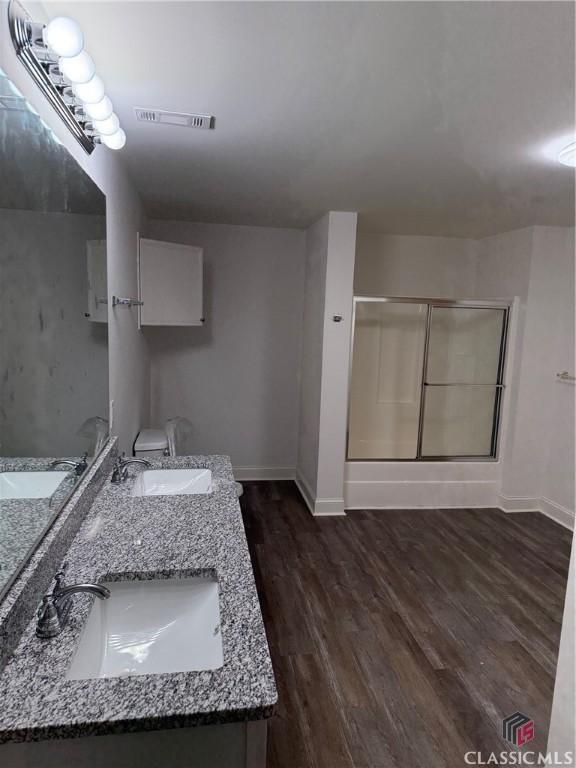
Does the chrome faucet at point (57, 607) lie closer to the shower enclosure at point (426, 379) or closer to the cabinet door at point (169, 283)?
the cabinet door at point (169, 283)

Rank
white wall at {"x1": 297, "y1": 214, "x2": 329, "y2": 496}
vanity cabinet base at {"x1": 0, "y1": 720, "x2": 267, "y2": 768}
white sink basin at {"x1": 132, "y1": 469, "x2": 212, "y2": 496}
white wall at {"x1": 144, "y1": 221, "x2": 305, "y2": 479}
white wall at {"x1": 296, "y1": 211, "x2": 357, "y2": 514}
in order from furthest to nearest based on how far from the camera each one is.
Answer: white wall at {"x1": 144, "y1": 221, "x2": 305, "y2": 479}, white wall at {"x1": 297, "y1": 214, "x2": 329, "y2": 496}, white wall at {"x1": 296, "y1": 211, "x2": 357, "y2": 514}, white sink basin at {"x1": 132, "y1": 469, "x2": 212, "y2": 496}, vanity cabinet base at {"x1": 0, "y1": 720, "x2": 267, "y2": 768}

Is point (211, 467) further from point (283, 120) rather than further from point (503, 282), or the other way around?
point (503, 282)

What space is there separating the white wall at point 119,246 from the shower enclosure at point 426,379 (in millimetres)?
1732

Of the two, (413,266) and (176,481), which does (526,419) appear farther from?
(176,481)

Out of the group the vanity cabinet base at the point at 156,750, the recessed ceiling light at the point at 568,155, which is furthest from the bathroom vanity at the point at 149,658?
the recessed ceiling light at the point at 568,155

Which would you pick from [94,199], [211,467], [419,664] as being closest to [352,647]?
[419,664]

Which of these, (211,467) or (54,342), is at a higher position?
(54,342)

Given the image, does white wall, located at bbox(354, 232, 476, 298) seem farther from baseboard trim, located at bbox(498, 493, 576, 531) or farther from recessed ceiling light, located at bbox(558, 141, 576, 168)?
recessed ceiling light, located at bbox(558, 141, 576, 168)

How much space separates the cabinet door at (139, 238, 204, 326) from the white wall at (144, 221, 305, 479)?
708 mm

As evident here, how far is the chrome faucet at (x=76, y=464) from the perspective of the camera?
1.35 meters

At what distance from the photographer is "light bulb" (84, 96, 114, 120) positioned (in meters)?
1.35

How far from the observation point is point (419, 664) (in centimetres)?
212

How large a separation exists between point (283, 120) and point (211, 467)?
59.6 inches

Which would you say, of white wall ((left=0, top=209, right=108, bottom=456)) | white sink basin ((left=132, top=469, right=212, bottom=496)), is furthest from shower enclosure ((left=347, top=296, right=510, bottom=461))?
white wall ((left=0, top=209, right=108, bottom=456))
